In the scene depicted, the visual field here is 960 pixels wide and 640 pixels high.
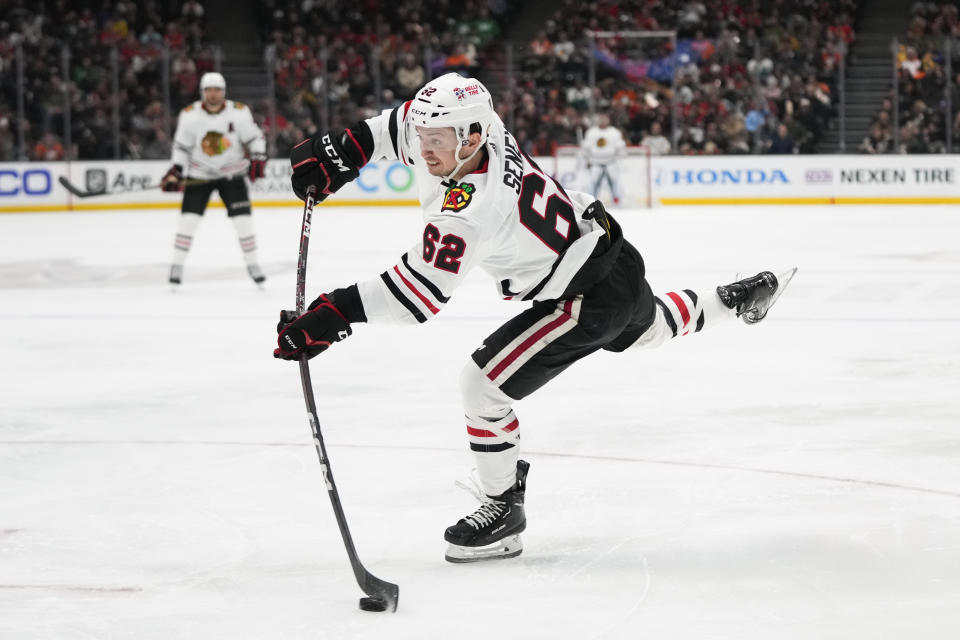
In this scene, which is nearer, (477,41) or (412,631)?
(412,631)

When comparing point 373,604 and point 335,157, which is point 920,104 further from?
point 373,604

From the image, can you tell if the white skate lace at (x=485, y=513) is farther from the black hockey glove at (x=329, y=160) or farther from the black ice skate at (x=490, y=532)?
the black hockey glove at (x=329, y=160)

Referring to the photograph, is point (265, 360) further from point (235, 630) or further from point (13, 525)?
point (235, 630)

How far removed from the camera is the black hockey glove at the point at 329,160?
358 centimetres

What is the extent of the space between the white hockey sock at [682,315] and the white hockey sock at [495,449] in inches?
21.2

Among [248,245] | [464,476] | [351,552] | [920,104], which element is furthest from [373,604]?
[920,104]

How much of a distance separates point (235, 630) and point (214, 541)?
2.25 feet

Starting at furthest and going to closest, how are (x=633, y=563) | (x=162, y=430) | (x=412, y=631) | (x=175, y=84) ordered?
(x=175, y=84), (x=162, y=430), (x=633, y=563), (x=412, y=631)

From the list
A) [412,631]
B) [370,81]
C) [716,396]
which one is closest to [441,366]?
[716,396]

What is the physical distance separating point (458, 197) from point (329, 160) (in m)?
0.79

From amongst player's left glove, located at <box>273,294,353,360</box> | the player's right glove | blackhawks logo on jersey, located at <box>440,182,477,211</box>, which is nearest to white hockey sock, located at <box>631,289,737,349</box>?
blackhawks logo on jersey, located at <box>440,182,477,211</box>

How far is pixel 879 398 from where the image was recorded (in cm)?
512

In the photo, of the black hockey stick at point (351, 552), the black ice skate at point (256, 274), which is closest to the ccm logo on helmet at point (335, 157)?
the black hockey stick at point (351, 552)

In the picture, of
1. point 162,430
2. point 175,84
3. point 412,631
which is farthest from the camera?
point 175,84
